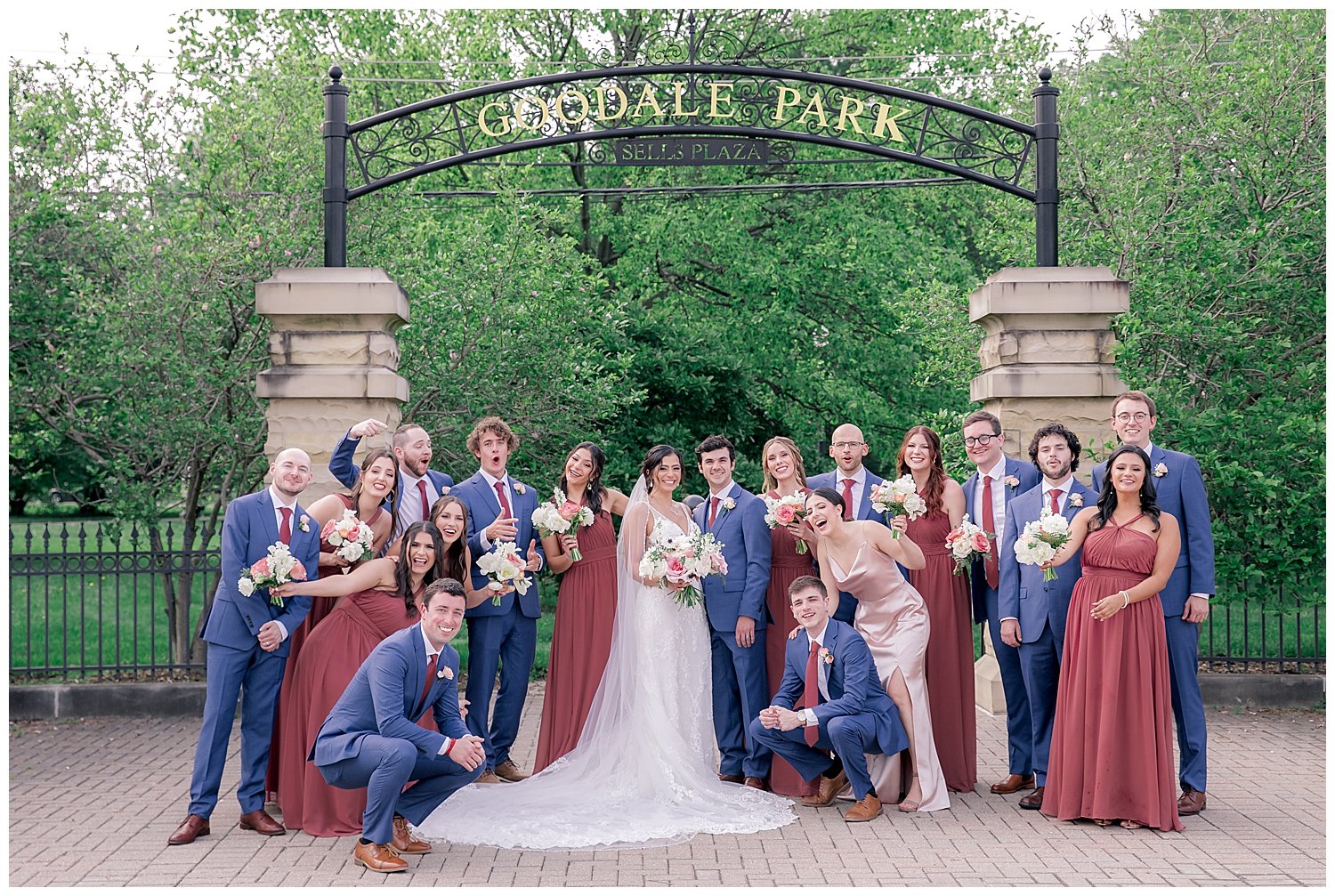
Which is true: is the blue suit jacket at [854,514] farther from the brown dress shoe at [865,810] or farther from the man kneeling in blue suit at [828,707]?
the brown dress shoe at [865,810]

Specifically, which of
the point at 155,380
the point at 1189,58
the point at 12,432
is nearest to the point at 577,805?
the point at 155,380

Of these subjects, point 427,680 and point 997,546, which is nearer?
point 427,680

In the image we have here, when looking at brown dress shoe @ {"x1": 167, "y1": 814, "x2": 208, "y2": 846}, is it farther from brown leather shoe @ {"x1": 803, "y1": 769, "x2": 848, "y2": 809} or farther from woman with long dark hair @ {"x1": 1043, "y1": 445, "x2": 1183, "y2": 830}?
woman with long dark hair @ {"x1": 1043, "y1": 445, "x2": 1183, "y2": 830}

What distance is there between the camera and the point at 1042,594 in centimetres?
708

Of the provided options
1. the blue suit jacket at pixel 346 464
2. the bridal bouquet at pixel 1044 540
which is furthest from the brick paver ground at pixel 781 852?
the blue suit jacket at pixel 346 464

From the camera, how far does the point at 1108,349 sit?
9047 mm

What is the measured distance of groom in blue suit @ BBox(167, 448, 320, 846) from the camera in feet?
21.2

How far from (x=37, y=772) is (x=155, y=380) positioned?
3.71 metres

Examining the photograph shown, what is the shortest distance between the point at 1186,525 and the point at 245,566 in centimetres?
512

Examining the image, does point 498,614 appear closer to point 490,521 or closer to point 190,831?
point 490,521

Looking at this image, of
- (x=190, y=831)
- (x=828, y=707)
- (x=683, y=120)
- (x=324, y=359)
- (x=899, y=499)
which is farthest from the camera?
(x=683, y=120)

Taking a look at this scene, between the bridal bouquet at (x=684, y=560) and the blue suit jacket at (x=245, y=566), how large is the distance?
1.97m

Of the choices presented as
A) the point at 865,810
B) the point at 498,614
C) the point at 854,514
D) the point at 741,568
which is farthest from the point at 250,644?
the point at 854,514

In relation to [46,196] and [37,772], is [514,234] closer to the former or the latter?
[46,196]
